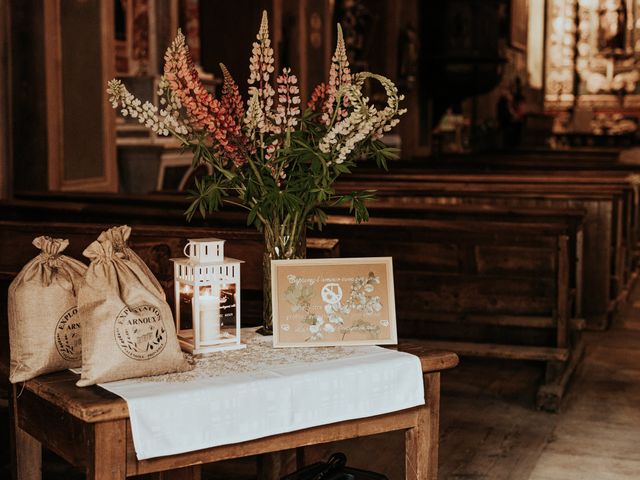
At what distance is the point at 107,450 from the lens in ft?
A: 7.00

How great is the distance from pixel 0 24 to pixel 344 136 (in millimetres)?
4368

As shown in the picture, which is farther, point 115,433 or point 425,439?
point 425,439

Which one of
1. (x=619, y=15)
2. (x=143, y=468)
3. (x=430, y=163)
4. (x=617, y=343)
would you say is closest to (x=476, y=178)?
(x=617, y=343)

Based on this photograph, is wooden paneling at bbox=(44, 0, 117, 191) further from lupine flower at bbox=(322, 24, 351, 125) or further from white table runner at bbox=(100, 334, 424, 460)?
white table runner at bbox=(100, 334, 424, 460)

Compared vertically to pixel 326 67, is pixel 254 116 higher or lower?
lower

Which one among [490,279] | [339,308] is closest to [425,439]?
[339,308]

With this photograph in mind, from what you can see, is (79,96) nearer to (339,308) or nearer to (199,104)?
(199,104)

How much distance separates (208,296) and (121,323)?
343 mm

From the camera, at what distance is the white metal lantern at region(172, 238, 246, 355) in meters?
2.54

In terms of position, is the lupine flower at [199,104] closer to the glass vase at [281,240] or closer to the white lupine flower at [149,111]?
the white lupine flower at [149,111]

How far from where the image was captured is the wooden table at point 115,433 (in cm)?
213

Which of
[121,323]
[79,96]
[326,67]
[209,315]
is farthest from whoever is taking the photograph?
[326,67]

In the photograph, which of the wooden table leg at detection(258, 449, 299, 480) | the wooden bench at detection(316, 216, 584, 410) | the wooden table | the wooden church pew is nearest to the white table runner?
the wooden table

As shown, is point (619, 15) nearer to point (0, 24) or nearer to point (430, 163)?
point (430, 163)
